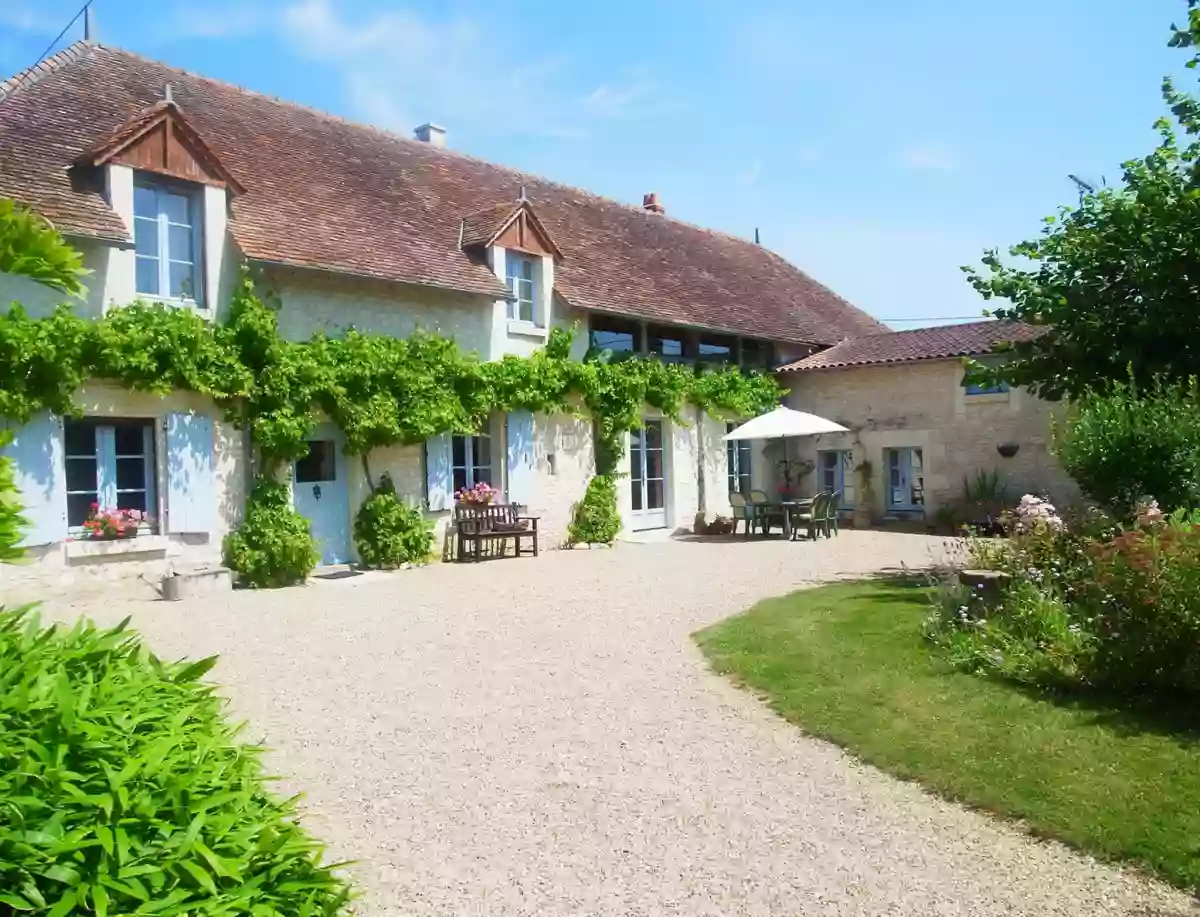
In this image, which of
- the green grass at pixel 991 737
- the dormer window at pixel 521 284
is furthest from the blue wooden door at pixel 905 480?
the green grass at pixel 991 737

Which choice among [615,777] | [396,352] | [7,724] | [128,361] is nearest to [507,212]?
[396,352]

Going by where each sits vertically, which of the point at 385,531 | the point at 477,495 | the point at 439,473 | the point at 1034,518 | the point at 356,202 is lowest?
the point at 385,531

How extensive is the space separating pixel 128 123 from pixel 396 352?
416 cm

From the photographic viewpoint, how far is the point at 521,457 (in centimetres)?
1584

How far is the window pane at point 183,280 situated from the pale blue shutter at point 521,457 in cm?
511

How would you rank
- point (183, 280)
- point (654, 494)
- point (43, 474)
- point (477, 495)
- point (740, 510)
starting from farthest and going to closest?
point (654, 494), point (740, 510), point (477, 495), point (183, 280), point (43, 474)

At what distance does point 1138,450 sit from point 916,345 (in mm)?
11134

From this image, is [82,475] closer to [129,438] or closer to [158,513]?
[129,438]

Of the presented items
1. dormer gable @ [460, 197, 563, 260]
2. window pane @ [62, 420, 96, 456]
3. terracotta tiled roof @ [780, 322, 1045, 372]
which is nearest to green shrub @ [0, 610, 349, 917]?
window pane @ [62, 420, 96, 456]

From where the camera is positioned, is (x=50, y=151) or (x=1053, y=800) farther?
(x=50, y=151)

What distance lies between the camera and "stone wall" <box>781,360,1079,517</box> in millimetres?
18156

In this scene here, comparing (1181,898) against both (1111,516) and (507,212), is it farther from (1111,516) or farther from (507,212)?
(507,212)

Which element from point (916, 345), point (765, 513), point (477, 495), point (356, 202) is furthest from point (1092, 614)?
point (916, 345)

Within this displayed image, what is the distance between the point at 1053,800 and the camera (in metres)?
4.57
